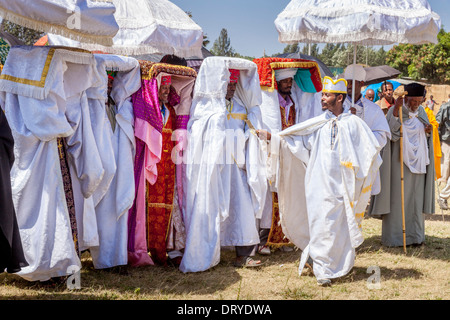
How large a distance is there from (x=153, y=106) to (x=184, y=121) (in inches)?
20.1

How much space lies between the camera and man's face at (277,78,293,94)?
7.31 meters

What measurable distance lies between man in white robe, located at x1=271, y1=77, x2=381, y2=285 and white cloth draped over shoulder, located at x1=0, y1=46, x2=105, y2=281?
232 centimetres

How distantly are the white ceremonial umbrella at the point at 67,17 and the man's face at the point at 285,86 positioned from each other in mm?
2942

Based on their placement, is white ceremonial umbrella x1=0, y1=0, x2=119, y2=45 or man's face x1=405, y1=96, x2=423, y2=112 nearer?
white ceremonial umbrella x1=0, y1=0, x2=119, y2=45

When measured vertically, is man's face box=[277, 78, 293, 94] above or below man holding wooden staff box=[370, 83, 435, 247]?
above

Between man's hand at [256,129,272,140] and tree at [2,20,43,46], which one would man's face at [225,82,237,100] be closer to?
man's hand at [256,129,272,140]

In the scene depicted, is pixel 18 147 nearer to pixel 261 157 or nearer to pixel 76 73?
pixel 76 73

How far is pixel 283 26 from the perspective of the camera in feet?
23.7

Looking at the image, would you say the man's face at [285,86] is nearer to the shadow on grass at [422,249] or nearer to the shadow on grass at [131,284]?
the shadow on grass at [422,249]

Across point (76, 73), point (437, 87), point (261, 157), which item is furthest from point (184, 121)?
point (437, 87)

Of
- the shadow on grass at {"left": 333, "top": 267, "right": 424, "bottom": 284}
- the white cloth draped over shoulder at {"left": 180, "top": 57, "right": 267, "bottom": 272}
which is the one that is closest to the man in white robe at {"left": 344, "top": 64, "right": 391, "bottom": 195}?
the shadow on grass at {"left": 333, "top": 267, "right": 424, "bottom": 284}

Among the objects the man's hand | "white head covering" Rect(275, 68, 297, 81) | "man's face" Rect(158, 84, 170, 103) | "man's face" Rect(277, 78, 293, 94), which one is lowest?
the man's hand

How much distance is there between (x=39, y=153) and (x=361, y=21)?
3981 mm

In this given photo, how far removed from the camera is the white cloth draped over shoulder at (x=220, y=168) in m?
6.12
